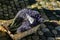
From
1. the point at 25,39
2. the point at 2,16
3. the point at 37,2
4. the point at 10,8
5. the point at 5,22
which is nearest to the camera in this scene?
the point at 25,39

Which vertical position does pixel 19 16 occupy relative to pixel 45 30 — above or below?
above

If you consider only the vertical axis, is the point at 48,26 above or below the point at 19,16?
below

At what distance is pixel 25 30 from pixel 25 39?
0.67 feet

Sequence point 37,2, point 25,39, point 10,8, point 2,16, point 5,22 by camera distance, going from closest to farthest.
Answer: point 25,39
point 5,22
point 2,16
point 10,8
point 37,2

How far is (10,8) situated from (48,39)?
1575 millimetres

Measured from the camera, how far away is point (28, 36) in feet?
15.1

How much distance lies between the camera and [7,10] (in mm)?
5527

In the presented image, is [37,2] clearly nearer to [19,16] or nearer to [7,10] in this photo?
[7,10]

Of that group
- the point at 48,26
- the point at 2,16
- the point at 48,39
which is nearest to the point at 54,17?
the point at 48,26

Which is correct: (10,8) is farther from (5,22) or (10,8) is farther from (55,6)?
(55,6)

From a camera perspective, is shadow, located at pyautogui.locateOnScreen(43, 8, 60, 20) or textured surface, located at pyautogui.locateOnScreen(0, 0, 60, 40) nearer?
textured surface, located at pyautogui.locateOnScreen(0, 0, 60, 40)

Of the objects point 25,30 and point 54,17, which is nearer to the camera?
point 25,30

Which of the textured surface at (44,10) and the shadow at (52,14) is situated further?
the shadow at (52,14)

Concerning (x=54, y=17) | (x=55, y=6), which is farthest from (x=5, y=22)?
(x=55, y=6)
